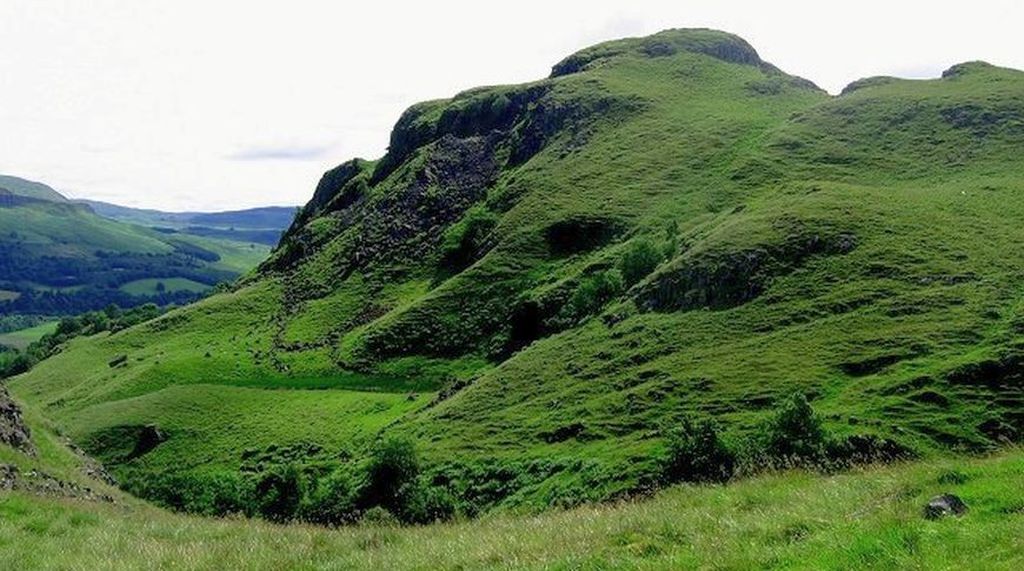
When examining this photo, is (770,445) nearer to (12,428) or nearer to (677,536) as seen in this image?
(677,536)

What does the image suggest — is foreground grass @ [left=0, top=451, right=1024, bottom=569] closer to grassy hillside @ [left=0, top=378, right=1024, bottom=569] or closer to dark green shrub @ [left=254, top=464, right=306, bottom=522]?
grassy hillside @ [left=0, top=378, right=1024, bottom=569]

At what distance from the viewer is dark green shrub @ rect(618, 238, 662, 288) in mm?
111688

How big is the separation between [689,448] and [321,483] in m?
45.3

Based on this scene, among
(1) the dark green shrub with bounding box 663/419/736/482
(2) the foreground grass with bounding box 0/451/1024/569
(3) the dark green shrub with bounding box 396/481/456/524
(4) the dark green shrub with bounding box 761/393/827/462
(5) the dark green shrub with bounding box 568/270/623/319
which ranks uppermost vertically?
(2) the foreground grass with bounding box 0/451/1024/569

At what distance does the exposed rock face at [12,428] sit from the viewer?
34281 mm

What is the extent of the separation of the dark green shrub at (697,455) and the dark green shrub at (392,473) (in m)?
25.7

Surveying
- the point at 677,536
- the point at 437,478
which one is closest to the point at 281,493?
the point at 437,478

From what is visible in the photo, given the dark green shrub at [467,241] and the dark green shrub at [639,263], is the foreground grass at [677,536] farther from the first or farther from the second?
the dark green shrub at [467,241]

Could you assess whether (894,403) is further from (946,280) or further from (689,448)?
(946,280)

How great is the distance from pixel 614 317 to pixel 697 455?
4369 centimetres

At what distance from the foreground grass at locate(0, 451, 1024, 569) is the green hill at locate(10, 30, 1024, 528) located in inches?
518

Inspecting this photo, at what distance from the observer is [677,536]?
12.7 m

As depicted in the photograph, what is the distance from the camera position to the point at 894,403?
2254 inches

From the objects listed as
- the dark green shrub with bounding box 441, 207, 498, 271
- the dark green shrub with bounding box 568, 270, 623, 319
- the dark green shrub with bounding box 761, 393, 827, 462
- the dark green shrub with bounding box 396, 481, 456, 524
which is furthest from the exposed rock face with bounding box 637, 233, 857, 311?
the dark green shrub with bounding box 441, 207, 498, 271
